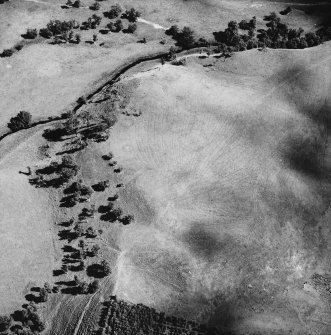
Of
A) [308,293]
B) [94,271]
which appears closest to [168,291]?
[94,271]

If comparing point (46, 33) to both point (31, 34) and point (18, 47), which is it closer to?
point (31, 34)

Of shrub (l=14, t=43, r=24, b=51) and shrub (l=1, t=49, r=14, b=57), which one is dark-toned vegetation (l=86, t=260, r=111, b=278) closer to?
shrub (l=1, t=49, r=14, b=57)

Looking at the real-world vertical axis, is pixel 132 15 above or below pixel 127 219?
above

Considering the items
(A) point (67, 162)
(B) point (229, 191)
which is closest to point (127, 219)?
(A) point (67, 162)

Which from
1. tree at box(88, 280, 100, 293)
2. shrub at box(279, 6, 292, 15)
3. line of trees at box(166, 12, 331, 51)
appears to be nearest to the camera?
tree at box(88, 280, 100, 293)

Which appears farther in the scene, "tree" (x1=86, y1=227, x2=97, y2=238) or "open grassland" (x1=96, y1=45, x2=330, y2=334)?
"tree" (x1=86, y1=227, x2=97, y2=238)

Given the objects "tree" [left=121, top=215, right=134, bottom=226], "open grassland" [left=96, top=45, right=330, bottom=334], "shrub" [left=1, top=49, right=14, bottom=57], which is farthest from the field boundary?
"tree" [left=121, top=215, right=134, bottom=226]

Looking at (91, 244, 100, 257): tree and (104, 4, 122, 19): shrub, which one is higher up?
(104, 4, 122, 19): shrub

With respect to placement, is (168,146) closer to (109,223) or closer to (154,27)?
(109,223)
